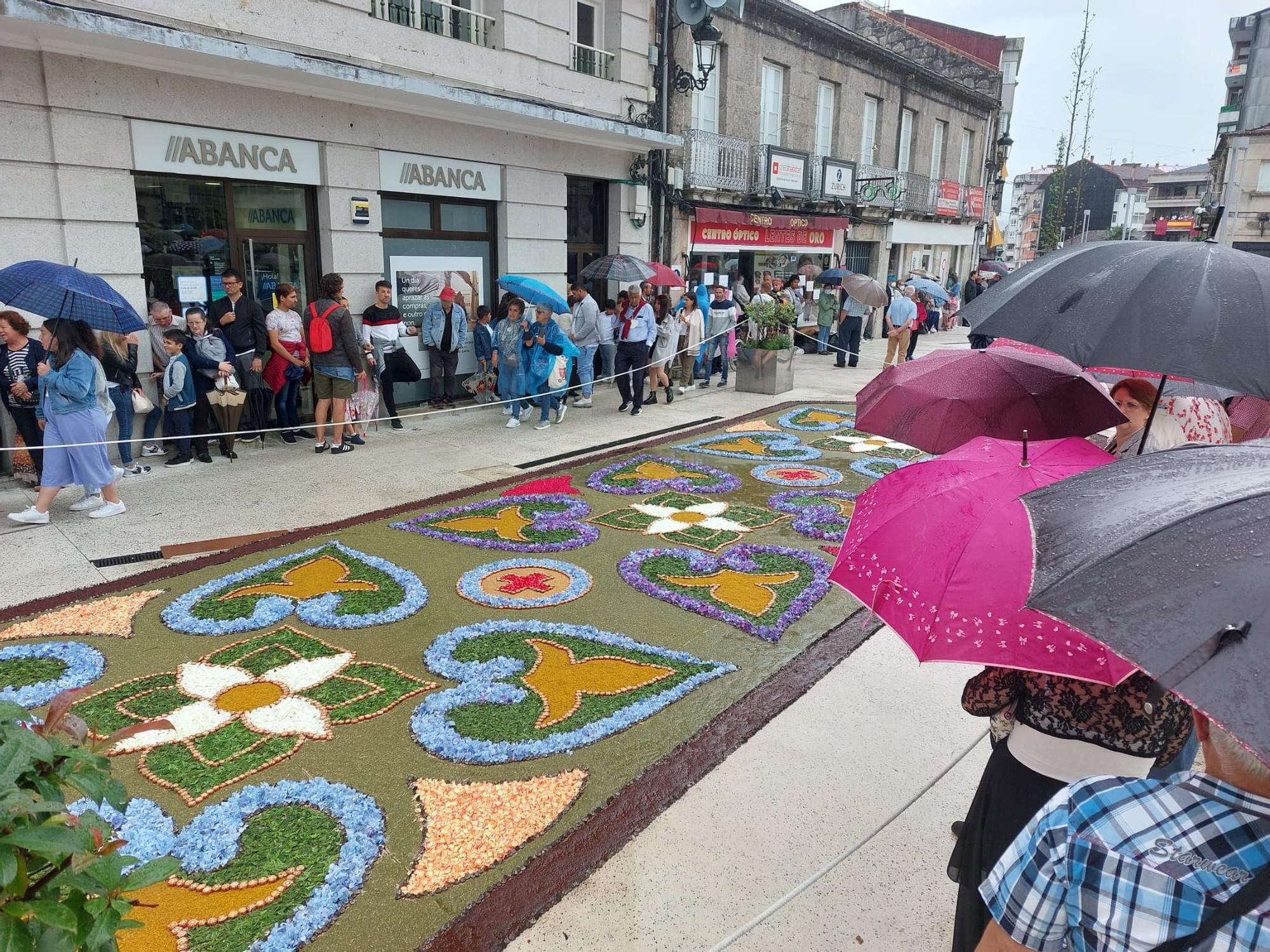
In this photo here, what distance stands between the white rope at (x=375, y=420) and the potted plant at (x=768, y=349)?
29.6 inches

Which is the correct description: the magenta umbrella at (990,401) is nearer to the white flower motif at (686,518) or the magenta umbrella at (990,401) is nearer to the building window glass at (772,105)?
the white flower motif at (686,518)

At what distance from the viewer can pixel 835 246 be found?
72.7ft

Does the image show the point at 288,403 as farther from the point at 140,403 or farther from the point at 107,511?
the point at 107,511

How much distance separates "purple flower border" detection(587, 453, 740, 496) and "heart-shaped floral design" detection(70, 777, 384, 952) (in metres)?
5.05

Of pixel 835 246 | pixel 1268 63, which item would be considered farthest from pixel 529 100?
pixel 1268 63

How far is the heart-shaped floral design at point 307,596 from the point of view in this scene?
5496mm

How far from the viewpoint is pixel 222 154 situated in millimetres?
9547

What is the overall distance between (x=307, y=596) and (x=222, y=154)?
6.21 metres

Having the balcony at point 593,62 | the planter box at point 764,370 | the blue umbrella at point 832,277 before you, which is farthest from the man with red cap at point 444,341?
the blue umbrella at point 832,277

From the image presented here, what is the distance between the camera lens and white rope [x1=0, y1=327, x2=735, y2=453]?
7062 mm

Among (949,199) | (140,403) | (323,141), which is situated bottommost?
(140,403)

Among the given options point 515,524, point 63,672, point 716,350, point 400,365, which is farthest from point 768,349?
point 63,672

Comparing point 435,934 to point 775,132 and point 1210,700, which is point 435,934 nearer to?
point 1210,700

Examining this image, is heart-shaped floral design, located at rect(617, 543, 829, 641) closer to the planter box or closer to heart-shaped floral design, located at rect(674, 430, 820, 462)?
heart-shaped floral design, located at rect(674, 430, 820, 462)
